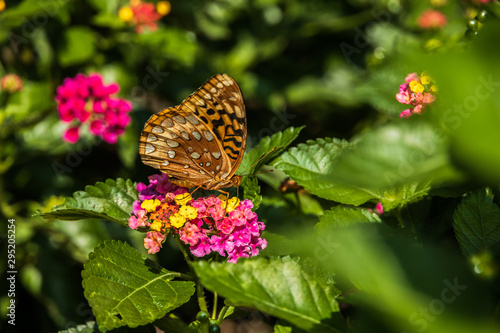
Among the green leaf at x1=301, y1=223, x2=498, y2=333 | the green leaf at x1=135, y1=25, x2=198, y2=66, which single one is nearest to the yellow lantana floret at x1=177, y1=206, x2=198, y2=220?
the green leaf at x1=301, y1=223, x2=498, y2=333

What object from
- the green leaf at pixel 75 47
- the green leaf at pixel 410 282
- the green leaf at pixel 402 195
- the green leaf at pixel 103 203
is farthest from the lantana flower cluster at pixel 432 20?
Answer: the green leaf at pixel 410 282

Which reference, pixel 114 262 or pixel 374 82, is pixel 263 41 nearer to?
pixel 374 82

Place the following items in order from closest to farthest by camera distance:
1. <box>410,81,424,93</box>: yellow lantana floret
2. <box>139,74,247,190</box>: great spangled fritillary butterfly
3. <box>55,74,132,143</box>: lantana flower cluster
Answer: <box>410,81,424,93</box>: yellow lantana floret < <box>139,74,247,190</box>: great spangled fritillary butterfly < <box>55,74,132,143</box>: lantana flower cluster

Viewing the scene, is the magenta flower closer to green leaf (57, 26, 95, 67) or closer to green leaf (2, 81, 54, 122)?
green leaf (2, 81, 54, 122)

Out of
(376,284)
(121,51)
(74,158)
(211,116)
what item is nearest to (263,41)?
(121,51)

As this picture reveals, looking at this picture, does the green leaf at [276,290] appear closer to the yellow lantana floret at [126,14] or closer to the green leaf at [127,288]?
the green leaf at [127,288]

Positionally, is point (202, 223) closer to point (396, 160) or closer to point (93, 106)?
point (396, 160)

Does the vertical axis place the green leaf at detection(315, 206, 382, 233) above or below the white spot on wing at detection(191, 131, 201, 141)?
above
